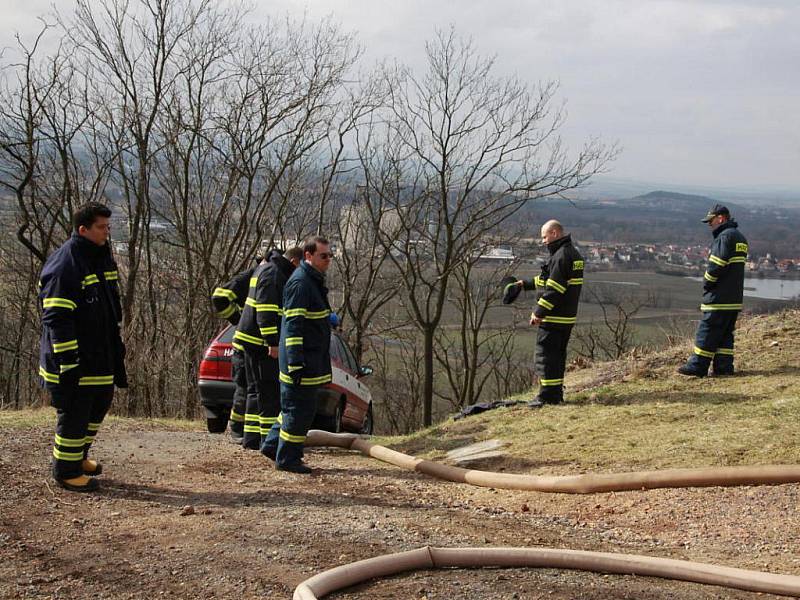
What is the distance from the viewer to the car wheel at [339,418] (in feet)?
39.1

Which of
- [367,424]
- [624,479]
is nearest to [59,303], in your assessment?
[624,479]

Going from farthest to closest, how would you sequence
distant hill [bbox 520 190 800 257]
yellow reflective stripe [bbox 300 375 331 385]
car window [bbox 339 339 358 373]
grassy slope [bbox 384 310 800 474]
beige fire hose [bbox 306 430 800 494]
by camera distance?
distant hill [bbox 520 190 800 257] < car window [bbox 339 339 358 373] < yellow reflective stripe [bbox 300 375 331 385] < grassy slope [bbox 384 310 800 474] < beige fire hose [bbox 306 430 800 494]

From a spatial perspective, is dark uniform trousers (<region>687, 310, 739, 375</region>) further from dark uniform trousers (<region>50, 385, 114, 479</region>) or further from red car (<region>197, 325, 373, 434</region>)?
dark uniform trousers (<region>50, 385, 114, 479</region>)

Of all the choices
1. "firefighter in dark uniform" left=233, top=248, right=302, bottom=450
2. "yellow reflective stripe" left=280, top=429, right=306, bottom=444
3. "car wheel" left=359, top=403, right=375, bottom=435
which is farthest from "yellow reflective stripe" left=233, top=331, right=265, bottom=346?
"car wheel" left=359, top=403, right=375, bottom=435

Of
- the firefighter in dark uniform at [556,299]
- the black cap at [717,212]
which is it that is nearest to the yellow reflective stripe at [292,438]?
the firefighter in dark uniform at [556,299]

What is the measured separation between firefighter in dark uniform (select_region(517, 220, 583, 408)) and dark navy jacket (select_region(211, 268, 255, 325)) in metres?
3.16

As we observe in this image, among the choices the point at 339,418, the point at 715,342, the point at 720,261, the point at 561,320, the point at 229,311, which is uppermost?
the point at 720,261

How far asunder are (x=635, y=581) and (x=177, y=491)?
3.80 metres

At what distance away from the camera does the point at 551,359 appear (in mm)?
10195

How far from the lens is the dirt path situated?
15.9ft

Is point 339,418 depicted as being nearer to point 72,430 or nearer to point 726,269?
point 726,269

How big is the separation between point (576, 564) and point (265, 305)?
4418 mm

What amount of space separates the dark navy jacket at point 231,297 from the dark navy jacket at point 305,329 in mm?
1784

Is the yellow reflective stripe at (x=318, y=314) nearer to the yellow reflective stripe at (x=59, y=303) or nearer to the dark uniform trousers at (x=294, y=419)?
the dark uniform trousers at (x=294, y=419)
